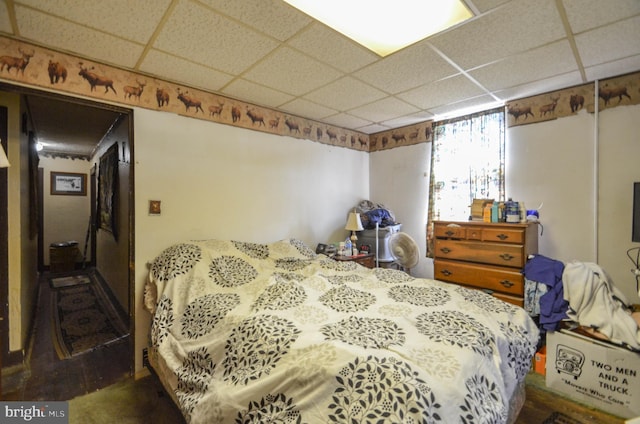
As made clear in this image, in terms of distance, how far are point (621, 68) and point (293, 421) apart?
11.1 feet

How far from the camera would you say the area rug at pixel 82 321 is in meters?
2.77

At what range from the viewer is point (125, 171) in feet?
9.78

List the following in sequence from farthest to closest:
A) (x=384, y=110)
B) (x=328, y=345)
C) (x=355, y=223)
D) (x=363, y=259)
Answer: (x=355, y=223) → (x=363, y=259) → (x=384, y=110) → (x=328, y=345)

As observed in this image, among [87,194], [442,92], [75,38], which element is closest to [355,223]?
[442,92]

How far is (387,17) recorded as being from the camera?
5.84 ft

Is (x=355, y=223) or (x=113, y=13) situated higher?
(x=113, y=13)

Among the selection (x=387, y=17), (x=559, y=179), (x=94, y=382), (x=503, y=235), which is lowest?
(x=94, y=382)

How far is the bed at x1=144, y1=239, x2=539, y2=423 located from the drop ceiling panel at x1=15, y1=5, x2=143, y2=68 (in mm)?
1509

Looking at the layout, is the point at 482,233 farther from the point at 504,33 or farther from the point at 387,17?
the point at 387,17

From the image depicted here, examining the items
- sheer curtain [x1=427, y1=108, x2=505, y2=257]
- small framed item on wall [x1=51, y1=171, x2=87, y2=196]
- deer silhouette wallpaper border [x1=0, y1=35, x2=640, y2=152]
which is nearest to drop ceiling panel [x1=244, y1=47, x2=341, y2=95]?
deer silhouette wallpaper border [x1=0, y1=35, x2=640, y2=152]

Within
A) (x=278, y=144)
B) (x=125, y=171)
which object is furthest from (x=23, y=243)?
(x=278, y=144)

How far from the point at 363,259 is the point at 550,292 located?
69.7 inches

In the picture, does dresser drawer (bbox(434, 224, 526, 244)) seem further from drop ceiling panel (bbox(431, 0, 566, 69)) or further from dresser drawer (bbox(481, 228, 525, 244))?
drop ceiling panel (bbox(431, 0, 566, 69))

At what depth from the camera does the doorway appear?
2.37 metres
